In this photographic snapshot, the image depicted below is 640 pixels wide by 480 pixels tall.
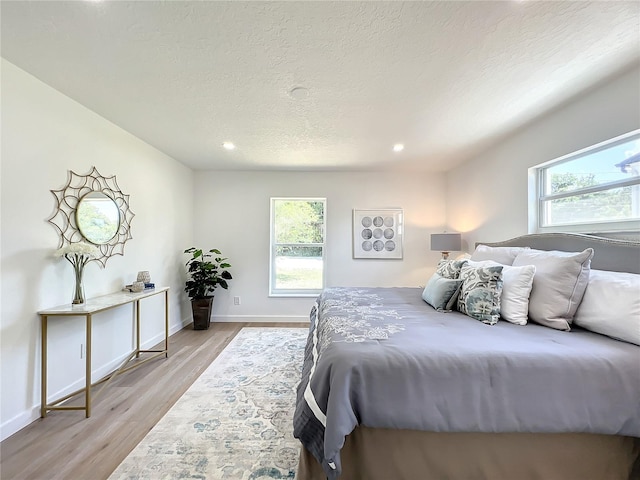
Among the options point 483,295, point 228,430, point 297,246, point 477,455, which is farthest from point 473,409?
point 297,246

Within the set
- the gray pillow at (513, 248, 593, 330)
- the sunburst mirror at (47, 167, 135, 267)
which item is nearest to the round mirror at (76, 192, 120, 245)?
the sunburst mirror at (47, 167, 135, 267)

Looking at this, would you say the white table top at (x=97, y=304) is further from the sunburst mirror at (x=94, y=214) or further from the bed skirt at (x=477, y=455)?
the bed skirt at (x=477, y=455)

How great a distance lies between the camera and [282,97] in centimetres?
214

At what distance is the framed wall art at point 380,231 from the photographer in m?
→ 4.46

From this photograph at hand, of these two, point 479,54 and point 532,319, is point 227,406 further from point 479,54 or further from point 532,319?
point 479,54

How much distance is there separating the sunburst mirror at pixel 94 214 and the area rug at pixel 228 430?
1.59m

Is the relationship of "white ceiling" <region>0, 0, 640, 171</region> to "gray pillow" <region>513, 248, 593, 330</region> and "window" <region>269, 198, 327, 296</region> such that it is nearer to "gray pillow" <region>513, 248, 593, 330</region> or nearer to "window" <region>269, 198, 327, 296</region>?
"gray pillow" <region>513, 248, 593, 330</region>

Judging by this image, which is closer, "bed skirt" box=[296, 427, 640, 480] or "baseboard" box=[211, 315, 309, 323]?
"bed skirt" box=[296, 427, 640, 480]

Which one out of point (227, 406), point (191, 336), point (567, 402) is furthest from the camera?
point (191, 336)

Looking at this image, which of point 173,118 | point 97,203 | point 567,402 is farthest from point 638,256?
point 97,203

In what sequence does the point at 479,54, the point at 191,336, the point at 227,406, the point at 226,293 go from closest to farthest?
the point at 479,54 < the point at 227,406 < the point at 191,336 < the point at 226,293

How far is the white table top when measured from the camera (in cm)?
195

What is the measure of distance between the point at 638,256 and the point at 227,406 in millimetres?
2945

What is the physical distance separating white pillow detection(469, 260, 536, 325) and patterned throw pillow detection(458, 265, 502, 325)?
0.06 m
